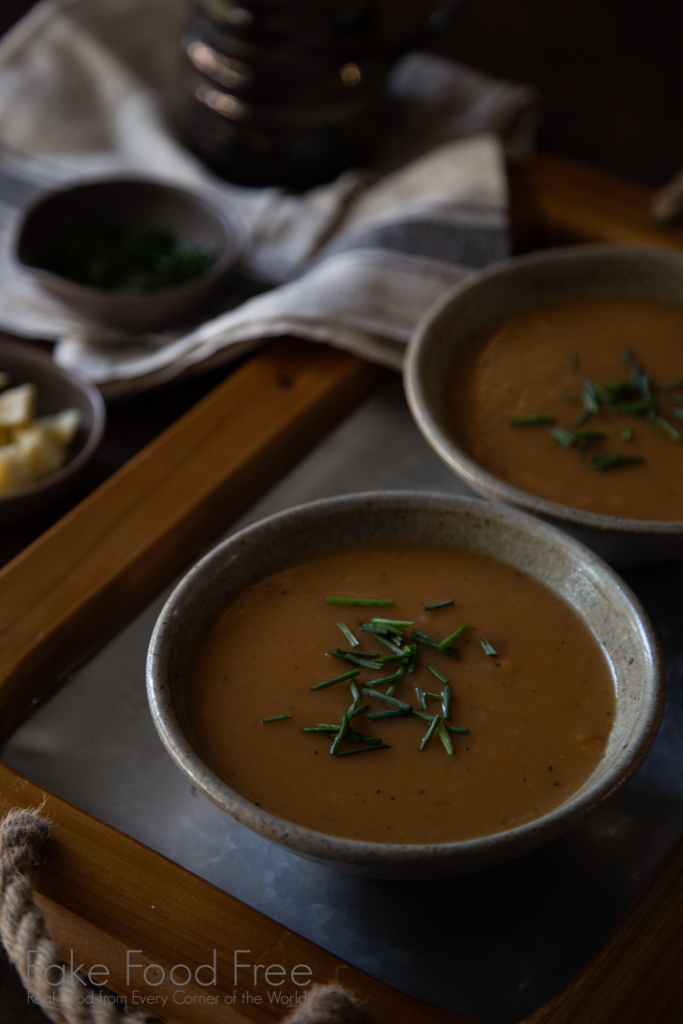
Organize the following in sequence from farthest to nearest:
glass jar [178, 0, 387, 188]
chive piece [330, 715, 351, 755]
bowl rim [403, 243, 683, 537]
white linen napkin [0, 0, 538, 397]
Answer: glass jar [178, 0, 387, 188] < white linen napkin [0, 0, 538, 397] < bowl rim [403, 243, 683, 537] < chive piece [330, 715, 351, 755]

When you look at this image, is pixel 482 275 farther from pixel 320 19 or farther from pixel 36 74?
pixel 36 74

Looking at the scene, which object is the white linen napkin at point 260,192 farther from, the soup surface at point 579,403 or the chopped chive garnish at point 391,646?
the chopped chive garnish at point 391,646

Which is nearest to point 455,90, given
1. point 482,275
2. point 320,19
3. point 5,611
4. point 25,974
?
point 320,19

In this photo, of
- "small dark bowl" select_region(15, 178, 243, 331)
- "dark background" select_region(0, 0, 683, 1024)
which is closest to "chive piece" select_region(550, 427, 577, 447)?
"small dark bowl" select_region(15, 178, 243, 331)

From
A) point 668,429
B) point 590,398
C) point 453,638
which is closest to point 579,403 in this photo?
point 590,398

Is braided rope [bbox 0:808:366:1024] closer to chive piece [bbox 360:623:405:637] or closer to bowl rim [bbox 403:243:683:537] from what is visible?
chive piece [bbox 360:623:405:637]
